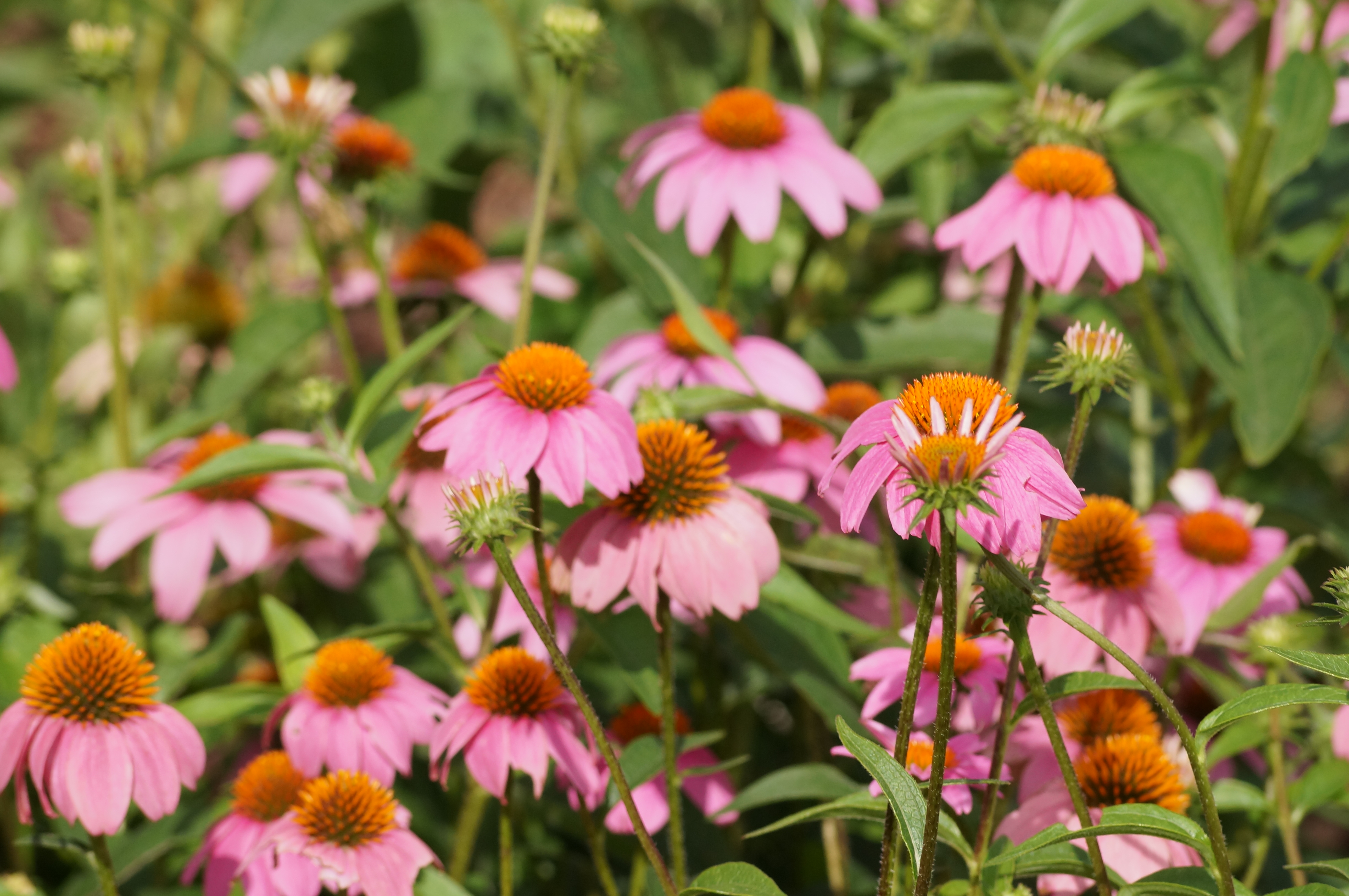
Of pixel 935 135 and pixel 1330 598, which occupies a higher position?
pixel 935 135

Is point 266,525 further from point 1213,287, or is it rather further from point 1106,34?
point 1106,34

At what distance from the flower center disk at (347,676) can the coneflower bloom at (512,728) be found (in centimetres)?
5

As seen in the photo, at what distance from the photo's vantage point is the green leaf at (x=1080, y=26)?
94 centimetres

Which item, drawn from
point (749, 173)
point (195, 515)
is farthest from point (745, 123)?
point (195, 515)

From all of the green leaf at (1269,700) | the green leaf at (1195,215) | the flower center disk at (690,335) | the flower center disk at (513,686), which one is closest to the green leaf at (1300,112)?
the green leaf at (1195,215)

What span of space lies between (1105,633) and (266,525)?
602 millimetres

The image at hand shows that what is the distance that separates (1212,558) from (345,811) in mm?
609

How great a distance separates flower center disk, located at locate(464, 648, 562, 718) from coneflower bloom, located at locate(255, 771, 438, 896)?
0.23 feet

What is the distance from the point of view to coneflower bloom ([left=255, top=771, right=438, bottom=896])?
60 cm

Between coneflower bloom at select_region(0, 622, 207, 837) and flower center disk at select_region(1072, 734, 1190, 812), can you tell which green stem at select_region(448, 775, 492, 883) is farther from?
flower center disk at select_region(1072, 734, 1190, 812)

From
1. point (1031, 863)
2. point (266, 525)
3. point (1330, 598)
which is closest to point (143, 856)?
point (266, 525)

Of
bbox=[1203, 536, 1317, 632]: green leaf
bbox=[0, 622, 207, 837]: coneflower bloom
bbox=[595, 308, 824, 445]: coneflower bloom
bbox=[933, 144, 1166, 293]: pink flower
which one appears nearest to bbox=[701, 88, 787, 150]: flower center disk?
bbox=[595, 308, 824, 445]: coneflower bloom

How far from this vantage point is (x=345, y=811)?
61 centimetres

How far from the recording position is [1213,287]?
2.89 feet
